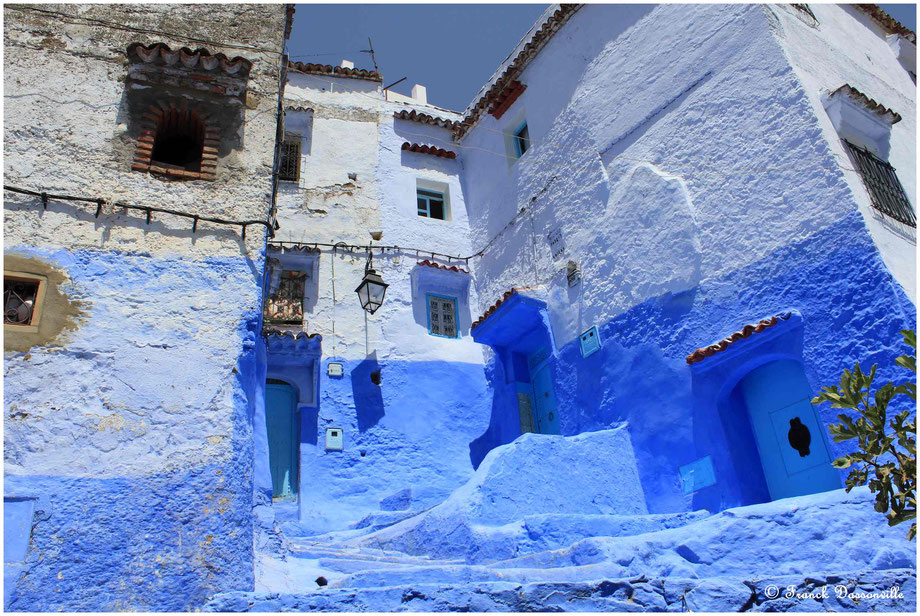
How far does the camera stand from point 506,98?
45.6ft

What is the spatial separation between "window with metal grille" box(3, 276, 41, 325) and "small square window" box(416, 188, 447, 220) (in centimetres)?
975

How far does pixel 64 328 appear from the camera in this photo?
506cm

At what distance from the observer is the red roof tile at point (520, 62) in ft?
41.8

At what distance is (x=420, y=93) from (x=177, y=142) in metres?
11.1

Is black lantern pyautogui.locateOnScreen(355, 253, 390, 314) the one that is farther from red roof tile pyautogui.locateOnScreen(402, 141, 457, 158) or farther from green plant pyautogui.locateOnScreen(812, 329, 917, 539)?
green plant pyautogui.locateOnScreen(812, 329, 917, 539)

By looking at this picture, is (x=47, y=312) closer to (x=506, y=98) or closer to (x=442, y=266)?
(x=442, y=266)

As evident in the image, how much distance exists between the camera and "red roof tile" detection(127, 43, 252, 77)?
639 centimetres

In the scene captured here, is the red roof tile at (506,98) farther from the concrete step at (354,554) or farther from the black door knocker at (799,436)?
the concrete step at (354,554)

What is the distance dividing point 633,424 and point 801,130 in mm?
4419

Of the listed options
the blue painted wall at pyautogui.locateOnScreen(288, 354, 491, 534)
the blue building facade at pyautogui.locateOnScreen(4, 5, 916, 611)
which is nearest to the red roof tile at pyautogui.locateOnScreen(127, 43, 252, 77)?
the blue building facade at pyautogui.locateOnScreen(4, 5, 916, 611)

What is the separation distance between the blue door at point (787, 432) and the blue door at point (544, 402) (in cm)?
339

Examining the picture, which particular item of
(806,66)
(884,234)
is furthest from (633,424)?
(806,66)

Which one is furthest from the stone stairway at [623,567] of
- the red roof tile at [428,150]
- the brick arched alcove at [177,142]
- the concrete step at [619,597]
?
the red roof tile at [428,150]

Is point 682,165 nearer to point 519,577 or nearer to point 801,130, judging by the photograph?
point 801,130
